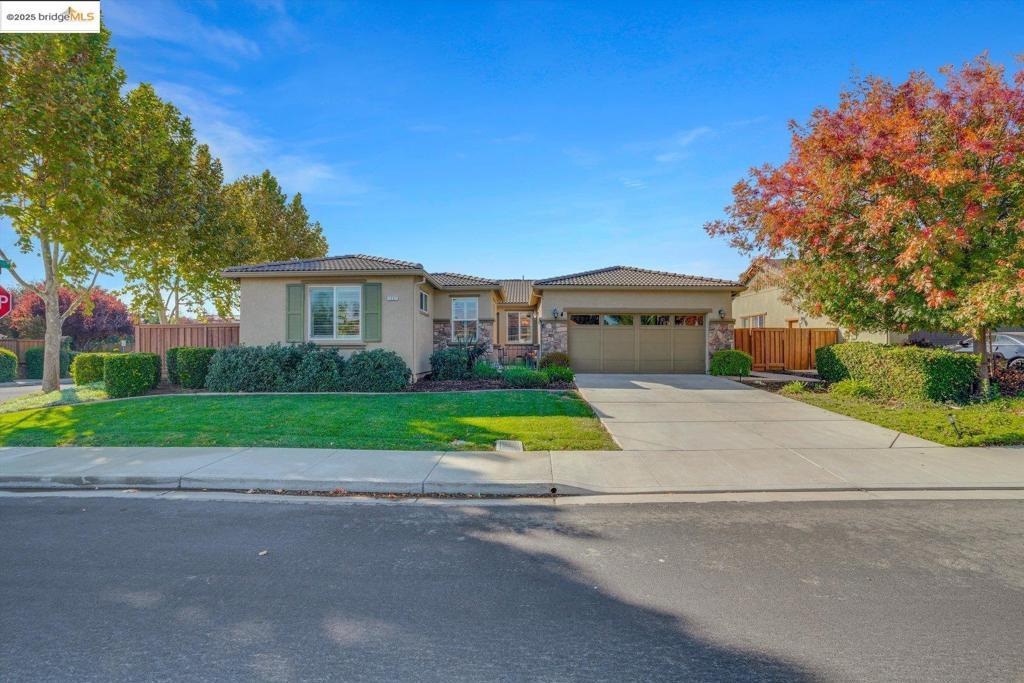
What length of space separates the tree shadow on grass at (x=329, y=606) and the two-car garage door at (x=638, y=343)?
14114 mm

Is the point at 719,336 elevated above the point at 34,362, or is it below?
above

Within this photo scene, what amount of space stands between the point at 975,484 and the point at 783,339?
15544mm

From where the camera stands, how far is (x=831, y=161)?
12.0 m

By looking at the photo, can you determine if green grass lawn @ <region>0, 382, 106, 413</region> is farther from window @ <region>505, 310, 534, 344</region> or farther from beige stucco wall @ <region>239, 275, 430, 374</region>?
window @ <region>505, 310, 534, 344</region>

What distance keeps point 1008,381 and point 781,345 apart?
26.7ft

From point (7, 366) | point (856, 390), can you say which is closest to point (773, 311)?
point (856, 390)

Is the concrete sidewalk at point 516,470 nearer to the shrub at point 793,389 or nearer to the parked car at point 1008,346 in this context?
the shrub at point 793,389

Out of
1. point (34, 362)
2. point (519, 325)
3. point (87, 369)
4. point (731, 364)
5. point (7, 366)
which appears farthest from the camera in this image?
point (519, 325)

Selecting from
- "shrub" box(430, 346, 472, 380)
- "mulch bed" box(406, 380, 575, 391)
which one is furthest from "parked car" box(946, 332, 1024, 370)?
"shrub" box(430, 346, 472, 380)

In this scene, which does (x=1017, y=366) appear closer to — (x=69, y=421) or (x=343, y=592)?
(x=343, y=592)

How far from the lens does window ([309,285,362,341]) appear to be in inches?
588

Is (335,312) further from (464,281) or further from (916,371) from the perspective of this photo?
(916,371)

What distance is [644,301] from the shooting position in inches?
744

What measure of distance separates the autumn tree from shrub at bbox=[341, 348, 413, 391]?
1057 cm
